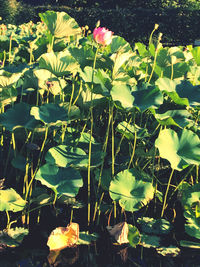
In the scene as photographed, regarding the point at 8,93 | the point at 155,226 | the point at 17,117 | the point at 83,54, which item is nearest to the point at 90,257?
the point at 155,226

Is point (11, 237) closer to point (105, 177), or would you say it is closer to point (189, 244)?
point (105, 177)

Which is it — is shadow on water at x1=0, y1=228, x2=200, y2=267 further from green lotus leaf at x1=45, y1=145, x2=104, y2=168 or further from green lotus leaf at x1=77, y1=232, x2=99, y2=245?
green lotus leaf at x1=45, y1=145, x2=104, y2=168

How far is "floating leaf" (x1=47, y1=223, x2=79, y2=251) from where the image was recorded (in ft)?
5.25

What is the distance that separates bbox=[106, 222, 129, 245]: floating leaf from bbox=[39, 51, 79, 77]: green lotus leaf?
76 cm

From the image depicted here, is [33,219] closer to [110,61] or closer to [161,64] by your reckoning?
[110,61]

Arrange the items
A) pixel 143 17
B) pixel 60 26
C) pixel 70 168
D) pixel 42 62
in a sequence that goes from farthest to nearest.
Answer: pixel 143 17 < pixel 60 26 < pixel 42 62 < pixel 70 168

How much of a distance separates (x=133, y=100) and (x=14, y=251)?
0.86 metres

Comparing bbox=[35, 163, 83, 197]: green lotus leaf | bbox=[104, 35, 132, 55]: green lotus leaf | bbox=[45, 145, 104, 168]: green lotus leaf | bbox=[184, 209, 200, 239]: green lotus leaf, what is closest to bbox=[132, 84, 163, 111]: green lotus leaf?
bbox=[45, 145, 104, 168]: green lotus leaf

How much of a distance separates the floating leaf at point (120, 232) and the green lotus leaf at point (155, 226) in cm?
13

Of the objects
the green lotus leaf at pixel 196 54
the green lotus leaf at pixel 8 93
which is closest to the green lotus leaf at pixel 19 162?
the green lotus leaf at pixel 8 93

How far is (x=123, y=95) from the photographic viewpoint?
5.21ft

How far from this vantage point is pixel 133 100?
165 centimetres

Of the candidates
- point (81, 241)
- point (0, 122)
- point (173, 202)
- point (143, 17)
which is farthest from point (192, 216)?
point (143, 17)

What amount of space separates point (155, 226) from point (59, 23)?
114cm
